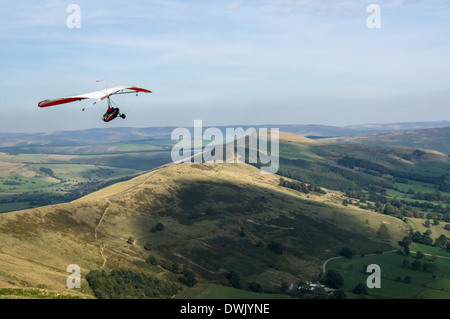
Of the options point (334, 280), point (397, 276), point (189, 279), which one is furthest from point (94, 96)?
point (397, 276)

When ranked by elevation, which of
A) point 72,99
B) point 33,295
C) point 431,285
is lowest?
point 431,285

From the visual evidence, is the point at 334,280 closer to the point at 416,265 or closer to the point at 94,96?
the point at 416,265

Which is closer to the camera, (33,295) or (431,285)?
(33,295)

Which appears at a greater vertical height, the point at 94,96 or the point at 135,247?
the point at 94,96

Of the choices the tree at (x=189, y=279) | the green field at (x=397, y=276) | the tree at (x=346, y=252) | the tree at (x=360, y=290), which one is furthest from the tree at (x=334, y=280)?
the tree at (x=189, y=279)

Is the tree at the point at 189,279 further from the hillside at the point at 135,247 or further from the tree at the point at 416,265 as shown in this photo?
the tree at the point at 416,265
